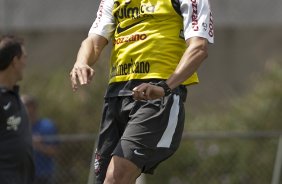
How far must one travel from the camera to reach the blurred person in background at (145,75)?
20.9 ft

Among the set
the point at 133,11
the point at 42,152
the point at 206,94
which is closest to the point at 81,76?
the point at 133,11

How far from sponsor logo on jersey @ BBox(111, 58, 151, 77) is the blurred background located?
13.8 feet

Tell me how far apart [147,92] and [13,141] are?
2.24 metres

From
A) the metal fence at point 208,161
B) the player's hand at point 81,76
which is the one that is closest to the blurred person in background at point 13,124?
the player's hand at point 81,76

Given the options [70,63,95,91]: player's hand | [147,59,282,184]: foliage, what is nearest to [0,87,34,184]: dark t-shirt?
[70,63,95,91]: player's hand

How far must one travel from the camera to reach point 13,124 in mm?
8039

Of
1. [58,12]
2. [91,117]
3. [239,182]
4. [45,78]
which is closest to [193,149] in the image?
[239,182]

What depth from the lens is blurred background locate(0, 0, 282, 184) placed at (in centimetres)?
1102

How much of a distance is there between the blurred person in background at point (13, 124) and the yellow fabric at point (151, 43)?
163 centimetres

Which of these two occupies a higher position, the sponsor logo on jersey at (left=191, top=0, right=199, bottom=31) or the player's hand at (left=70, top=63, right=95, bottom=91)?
the sponsor logo on jersey at (left=191, top=0, right=199, bottom=31)

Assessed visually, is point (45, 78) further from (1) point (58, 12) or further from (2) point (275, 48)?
(2) point (275, 48)

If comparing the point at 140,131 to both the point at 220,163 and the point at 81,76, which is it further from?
the point at 220,163

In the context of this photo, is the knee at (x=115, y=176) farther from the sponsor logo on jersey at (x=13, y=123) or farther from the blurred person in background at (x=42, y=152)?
the blurred person in background at (x=42, y=152)

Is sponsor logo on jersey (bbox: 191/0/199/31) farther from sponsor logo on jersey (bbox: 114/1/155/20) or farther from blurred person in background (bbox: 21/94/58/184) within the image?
blurred person in background (bbox: 21/94/58/184)
